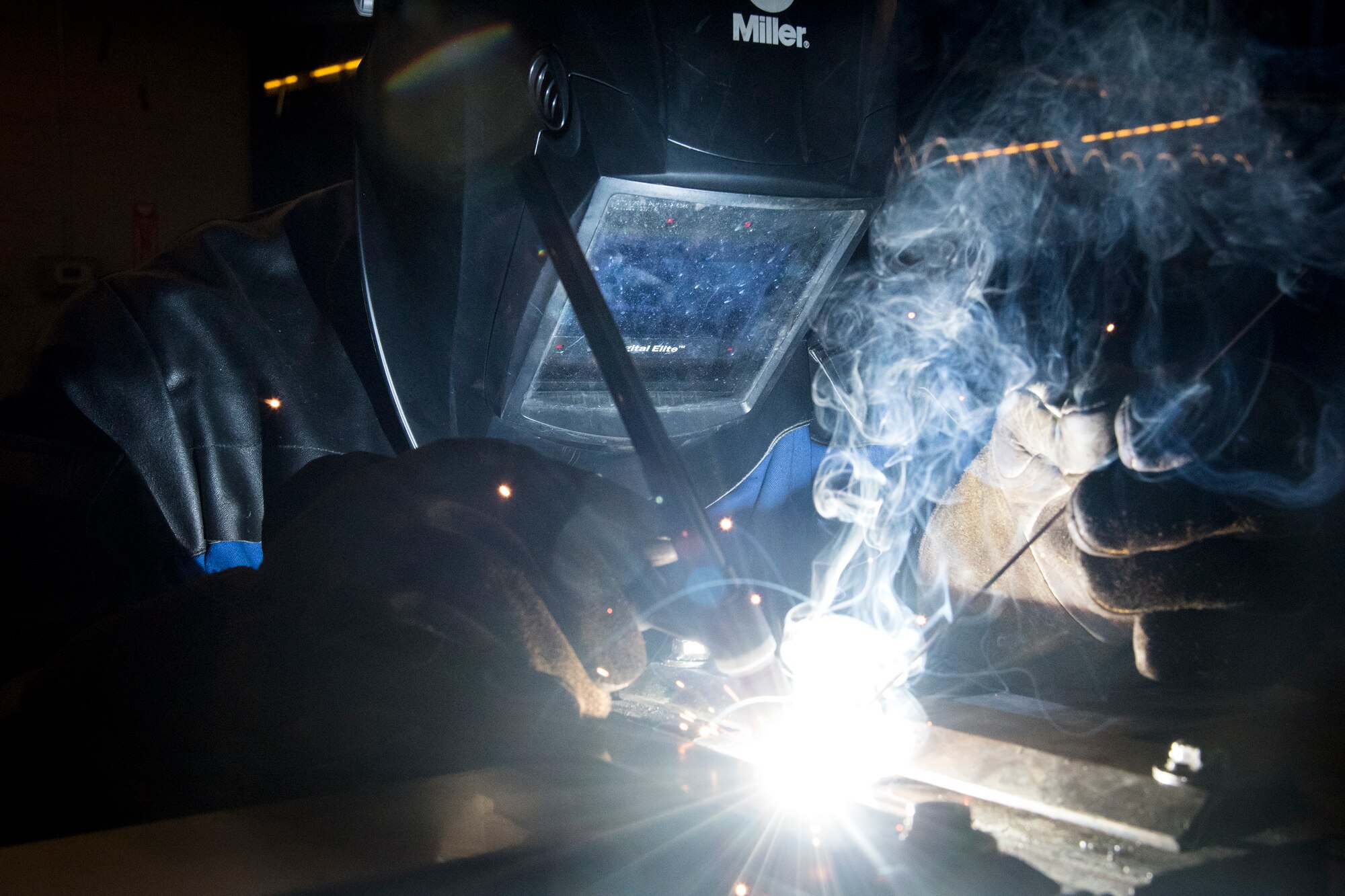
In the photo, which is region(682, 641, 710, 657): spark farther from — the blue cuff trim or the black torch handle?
the blue cuff trim

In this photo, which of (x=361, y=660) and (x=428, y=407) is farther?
(x=428, y=407)

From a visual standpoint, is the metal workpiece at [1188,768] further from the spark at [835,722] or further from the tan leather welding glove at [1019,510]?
the tan leather welding glove at [1019,510]

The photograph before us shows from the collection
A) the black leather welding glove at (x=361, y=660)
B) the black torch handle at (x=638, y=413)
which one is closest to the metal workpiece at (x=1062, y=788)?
the black torch handle at (x=638, y=413)

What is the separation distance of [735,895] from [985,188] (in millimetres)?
1713

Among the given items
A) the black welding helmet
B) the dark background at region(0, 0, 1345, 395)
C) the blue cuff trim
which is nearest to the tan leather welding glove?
the black welding helmet

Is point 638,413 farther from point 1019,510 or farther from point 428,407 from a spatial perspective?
point 1019,510

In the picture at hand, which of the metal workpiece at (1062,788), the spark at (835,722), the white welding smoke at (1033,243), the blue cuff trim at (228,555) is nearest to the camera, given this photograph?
the metal workpiece at (1062,788)

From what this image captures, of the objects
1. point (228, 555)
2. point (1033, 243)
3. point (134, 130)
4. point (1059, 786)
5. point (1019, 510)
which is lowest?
point (228, 555)

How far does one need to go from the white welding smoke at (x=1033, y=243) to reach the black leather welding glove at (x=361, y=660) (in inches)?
24.2

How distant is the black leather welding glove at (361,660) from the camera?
0.83 m

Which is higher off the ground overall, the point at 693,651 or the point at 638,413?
the point at 638,413

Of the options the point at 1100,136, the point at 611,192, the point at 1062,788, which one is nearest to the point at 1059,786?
the point at 1062,788

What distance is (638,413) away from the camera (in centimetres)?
99

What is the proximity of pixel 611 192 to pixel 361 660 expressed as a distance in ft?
1.98
